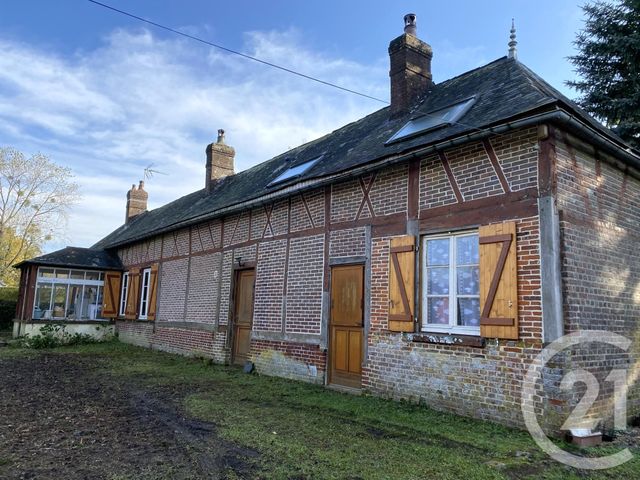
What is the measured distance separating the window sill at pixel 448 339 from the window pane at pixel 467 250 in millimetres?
999

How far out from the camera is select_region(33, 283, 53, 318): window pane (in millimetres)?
17169

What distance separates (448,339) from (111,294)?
51.7ft

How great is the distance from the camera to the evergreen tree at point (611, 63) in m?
12.8

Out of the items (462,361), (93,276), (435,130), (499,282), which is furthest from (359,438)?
(93,276)

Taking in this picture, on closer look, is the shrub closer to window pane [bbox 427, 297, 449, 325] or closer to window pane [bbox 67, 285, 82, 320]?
window pane [bbox 67, 285, 82, 320]

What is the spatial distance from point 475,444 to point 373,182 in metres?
4.33

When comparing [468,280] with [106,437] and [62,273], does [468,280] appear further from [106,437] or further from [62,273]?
[62,273]

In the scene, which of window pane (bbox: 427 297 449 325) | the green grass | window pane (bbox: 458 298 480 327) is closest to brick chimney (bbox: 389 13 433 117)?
window pane (bbox: 427 297 449 325)

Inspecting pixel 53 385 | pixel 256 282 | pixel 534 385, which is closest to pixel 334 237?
pixel 256 282

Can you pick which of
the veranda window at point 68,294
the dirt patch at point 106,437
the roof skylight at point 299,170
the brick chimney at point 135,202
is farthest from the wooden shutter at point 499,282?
the brick chimney at point 135,202

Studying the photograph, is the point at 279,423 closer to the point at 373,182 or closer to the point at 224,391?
the point at 224,391

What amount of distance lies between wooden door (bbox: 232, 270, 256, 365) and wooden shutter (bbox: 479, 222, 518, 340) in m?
5.80

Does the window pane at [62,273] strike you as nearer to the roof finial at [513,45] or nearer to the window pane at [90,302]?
the window pane at [90,302]

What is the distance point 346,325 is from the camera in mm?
8016
